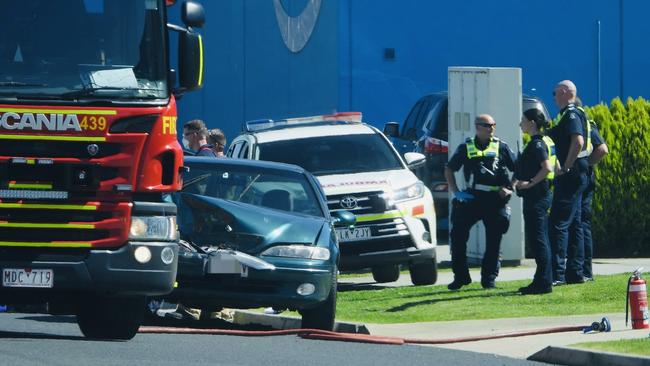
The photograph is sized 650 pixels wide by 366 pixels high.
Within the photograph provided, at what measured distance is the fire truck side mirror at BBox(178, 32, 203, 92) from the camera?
43.4ft

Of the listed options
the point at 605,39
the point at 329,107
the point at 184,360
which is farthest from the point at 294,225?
the point at 605,39

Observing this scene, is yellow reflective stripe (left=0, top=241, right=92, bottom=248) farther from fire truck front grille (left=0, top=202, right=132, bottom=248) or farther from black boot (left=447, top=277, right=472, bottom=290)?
black boot (left=447, top=277, right=472, bottom=290)

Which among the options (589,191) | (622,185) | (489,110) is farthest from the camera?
(622,185)

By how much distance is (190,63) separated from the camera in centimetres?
1330

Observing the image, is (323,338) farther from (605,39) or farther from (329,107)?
(605,39)

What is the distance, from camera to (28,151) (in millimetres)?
12633

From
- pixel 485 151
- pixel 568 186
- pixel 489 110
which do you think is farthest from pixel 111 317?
pixel 489 110

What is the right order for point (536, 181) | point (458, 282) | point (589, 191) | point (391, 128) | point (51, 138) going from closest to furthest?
point (51, 138) → point (536, 181) → point (458, 282) → point (589, 191) → point (391, 128)

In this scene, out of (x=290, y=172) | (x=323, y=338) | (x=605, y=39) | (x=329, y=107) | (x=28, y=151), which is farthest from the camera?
(x=605, y=39)

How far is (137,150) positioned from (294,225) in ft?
9.50

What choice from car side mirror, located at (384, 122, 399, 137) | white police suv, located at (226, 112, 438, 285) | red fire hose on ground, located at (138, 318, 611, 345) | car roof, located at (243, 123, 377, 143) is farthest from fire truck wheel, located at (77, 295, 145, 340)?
car side mirror, located at (384, 122, 399, 137)

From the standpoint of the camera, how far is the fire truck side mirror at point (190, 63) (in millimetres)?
13234

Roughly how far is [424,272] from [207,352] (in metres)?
5.77

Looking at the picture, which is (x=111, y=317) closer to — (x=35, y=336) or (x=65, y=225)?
(x=35, y=336)
